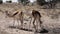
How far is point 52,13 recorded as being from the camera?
7.32 meters

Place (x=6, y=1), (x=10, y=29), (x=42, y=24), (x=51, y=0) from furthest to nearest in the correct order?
1. (x=6, y=1)
2. (x=51, y=0)
3. (x=42, y=24)
4. (x=10, y=29)

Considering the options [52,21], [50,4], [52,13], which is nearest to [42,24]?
[52,21]

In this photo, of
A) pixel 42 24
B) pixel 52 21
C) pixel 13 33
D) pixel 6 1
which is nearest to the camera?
pixel 13 33

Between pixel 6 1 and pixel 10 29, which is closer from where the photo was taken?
pixel 10 29

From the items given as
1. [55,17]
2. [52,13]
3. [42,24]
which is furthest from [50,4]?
[42,24]

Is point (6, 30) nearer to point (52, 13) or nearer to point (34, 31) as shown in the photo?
point (34, 31)

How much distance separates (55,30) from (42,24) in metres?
0.69

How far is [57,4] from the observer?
8758mm

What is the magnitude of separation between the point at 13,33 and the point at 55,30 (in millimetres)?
1297

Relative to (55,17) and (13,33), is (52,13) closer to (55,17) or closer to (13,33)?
(55,17)

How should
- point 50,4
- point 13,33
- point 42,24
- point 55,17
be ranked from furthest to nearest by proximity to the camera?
point 50,4, point 55,17, point 42,24, point 13,33

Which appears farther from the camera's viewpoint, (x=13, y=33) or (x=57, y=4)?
(x=57, y=4)

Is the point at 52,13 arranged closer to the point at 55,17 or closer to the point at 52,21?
the point at 55,17

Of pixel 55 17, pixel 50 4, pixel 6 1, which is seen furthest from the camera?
pixel 6 1
